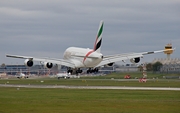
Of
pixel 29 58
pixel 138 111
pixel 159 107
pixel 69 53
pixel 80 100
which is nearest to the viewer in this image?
pixel 138 111

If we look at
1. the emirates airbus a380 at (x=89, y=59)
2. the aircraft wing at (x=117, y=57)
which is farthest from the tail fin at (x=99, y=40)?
the aircraft wing at (x=117, y=57)

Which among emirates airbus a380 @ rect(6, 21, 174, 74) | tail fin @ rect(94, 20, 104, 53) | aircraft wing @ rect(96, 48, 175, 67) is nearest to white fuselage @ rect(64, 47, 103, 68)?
emirates airbus a380 @ rect(6, 21, 174, 74)

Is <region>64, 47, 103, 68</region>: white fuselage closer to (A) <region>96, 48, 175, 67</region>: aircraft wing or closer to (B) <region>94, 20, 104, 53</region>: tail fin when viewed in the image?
(B) <region>94, 20, 104, 53</region>: tail fin

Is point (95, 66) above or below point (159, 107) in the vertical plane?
above

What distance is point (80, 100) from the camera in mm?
54125

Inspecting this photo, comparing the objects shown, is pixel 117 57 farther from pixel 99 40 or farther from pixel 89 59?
pixel 89 59

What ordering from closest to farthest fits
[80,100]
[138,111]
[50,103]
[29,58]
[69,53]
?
[138,111] < [50,103] < [80,100] < [29,58] < [69,53]

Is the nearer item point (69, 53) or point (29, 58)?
point (29, 58)

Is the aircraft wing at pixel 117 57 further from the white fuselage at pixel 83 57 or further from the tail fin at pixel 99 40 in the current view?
the tail fin at pixel 99 40

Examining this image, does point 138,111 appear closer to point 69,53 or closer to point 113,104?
point 113,104

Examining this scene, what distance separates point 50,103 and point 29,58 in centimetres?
6030

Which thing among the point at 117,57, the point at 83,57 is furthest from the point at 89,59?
the point at 117,57

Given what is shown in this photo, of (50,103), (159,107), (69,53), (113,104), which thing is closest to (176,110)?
(159,107)

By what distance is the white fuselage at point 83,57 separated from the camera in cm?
10726
